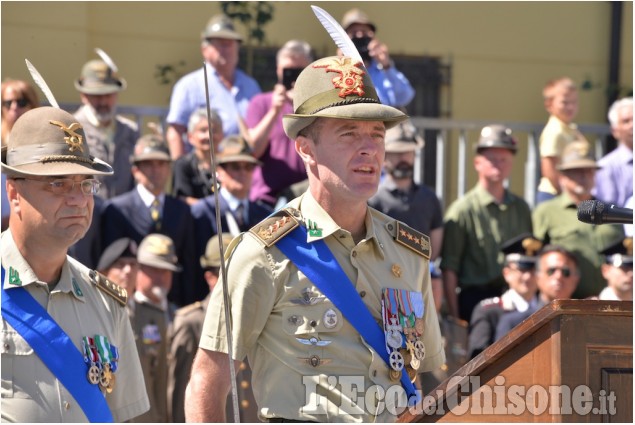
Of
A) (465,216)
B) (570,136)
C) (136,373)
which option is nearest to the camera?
(136,373)

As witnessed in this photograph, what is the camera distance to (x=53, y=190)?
4.99 meters

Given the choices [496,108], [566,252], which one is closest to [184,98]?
[566,252]

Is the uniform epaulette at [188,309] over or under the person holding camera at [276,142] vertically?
under

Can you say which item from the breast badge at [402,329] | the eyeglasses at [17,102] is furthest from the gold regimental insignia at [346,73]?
the eyeglasses at [17,102]

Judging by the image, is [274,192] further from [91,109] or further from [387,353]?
[387,353]

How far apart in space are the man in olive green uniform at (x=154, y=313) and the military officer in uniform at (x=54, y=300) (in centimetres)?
296

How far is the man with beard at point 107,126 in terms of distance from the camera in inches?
378

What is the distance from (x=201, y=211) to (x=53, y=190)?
4.30 m

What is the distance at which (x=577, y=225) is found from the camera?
32.9 feet

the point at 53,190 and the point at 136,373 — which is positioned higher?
the point at 53,190

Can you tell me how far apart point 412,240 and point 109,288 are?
1.13 meters

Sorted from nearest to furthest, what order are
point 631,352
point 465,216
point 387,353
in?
point 631,352, point 387,353, point 465,216

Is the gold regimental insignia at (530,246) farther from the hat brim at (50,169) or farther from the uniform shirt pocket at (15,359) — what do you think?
the uniform shirt pocket at (15,359)

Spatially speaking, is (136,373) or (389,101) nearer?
(136,373)
